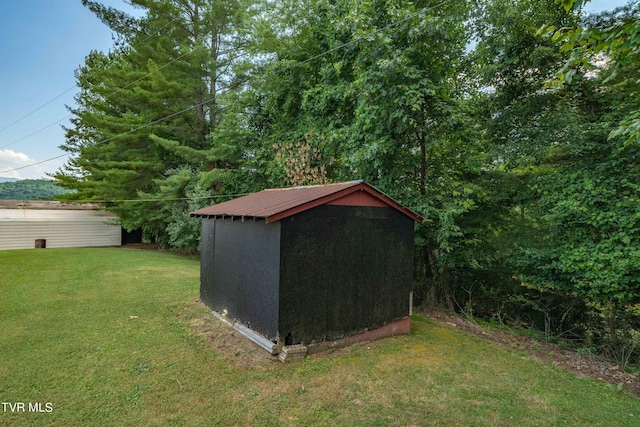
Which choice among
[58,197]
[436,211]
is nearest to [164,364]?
[436,211]

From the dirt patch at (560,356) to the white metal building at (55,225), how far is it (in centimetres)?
1726

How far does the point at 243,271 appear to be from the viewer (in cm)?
480

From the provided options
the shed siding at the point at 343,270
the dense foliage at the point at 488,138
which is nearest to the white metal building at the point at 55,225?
Result: the dense foliage at the point at 488,138

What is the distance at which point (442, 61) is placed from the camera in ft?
23.5

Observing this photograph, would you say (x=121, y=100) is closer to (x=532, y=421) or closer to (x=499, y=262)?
(x=499, y=262)

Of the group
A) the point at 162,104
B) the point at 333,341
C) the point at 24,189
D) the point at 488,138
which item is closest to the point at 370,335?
the point at 333,341

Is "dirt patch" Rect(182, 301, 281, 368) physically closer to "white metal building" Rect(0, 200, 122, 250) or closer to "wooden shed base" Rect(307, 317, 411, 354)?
"wooden shed base" Rect(307, 317, 411, 354)

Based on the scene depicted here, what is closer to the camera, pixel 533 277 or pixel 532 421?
pixel 532 421

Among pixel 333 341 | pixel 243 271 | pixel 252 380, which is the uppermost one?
pixel 243 271

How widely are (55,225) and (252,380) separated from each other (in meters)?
17.3

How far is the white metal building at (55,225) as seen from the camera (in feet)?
47.7

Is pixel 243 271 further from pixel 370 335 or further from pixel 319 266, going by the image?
pixel 370 335

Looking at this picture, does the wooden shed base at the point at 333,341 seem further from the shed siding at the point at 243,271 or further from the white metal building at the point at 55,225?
the white metal building at the point at 55,225

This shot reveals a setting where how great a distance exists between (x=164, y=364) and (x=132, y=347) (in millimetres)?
802
